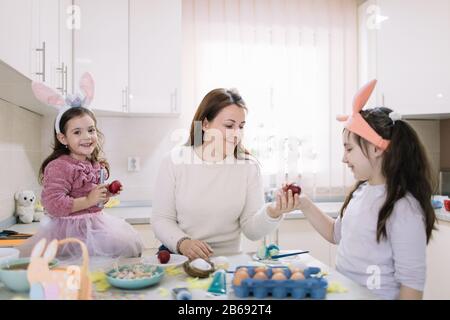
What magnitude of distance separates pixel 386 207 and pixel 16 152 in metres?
1.01

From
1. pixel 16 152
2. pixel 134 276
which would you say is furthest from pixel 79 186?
pixel 16 152

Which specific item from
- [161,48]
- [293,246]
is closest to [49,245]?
[293,246]

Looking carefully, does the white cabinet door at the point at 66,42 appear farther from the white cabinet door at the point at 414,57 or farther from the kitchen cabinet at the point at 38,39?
the white cabinet door at the point at 414,57

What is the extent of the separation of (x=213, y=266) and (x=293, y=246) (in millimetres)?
854

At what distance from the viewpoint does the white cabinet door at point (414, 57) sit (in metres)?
1.35

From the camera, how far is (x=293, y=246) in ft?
4.55

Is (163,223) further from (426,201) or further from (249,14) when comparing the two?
(249,14)

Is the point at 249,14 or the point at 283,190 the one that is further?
the point at 249,14

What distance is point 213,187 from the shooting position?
86 cm

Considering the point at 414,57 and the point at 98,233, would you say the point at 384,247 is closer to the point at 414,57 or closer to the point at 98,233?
the point at 98,233

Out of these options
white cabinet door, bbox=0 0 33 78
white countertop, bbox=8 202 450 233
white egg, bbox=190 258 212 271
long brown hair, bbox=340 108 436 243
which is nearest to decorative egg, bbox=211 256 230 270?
white egg, bbox=190 258 212 271

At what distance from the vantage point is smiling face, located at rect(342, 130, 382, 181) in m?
0.66

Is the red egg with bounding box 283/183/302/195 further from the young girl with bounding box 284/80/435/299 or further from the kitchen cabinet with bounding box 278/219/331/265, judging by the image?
the kitchen cabinet with bounding box 278/219/331/265

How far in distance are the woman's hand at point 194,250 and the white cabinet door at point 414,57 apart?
1032 millimetres
